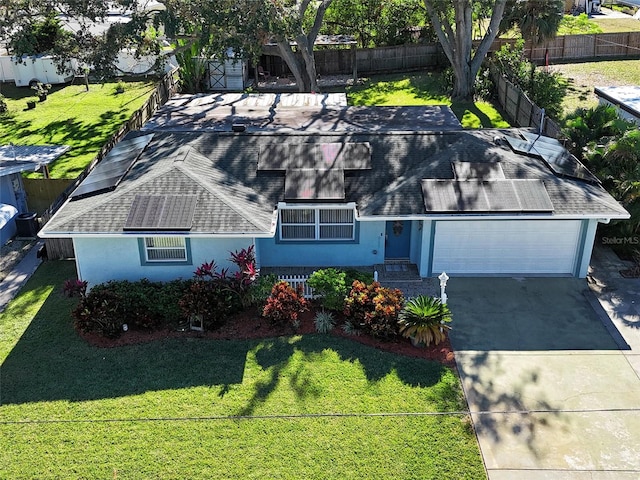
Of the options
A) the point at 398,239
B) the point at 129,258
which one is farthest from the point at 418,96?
the point at 129,258

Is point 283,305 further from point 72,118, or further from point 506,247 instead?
point 72,118

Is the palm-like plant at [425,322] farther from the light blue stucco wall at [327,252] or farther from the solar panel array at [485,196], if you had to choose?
the light blue stucco wall at [327,252]

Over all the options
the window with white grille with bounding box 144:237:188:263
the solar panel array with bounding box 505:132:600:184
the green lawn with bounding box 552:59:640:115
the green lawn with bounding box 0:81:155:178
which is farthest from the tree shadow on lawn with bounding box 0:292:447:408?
the green lawn with bounding box 552:59:640:115

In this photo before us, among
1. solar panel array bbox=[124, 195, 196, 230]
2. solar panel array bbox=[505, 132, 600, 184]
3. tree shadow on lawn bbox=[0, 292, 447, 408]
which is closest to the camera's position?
tree shadow on lawn bbox=[0, 292, 447, 408]

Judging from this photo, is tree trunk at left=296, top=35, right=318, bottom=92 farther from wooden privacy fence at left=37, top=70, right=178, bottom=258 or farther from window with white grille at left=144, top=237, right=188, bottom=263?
window with white grille at left=144, top=237, right=188, bottom=263

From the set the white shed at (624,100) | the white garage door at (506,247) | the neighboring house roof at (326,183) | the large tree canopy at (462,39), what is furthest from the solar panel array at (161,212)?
the large tree canopy at (462,39)
